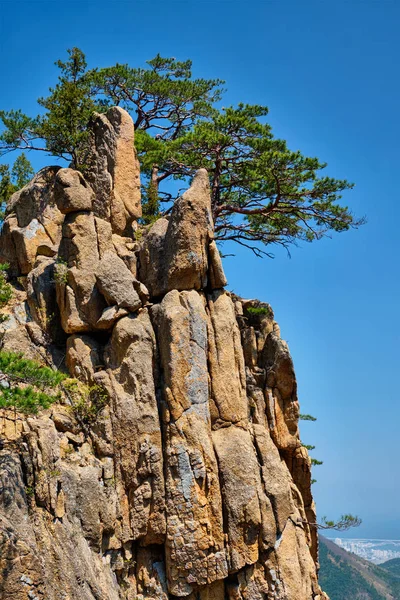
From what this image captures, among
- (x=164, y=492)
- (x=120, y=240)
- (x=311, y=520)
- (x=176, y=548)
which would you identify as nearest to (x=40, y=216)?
(x=120, y=240)

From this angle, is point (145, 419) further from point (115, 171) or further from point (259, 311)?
point (115, 171)

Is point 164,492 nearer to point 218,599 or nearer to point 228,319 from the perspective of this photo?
point 218,599

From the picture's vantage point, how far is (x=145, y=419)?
17875 millimetres

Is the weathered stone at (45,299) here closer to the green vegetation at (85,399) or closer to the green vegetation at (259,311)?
the green vegetation at (85,399)

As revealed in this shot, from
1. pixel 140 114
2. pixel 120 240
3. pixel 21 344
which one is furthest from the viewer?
pixel 140 114

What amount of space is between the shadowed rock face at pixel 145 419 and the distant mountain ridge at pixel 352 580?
11634 centimetres

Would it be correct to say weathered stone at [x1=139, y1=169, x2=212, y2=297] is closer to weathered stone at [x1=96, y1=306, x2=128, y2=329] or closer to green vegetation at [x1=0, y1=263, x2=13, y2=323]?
weathered stone at [x1=96, y1=306, x2=128, y2=329]

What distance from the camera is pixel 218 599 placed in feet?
58.3

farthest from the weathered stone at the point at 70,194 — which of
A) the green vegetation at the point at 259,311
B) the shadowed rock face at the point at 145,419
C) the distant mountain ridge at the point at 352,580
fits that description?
the distant mountain ridge at the point at 352,580

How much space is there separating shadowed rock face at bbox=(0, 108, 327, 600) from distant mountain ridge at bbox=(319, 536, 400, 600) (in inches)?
4580

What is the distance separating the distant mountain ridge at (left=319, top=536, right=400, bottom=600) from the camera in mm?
130625

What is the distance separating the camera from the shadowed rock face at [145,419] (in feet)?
53.1

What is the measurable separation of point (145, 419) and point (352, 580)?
136 m

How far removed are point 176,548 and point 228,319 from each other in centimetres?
654
